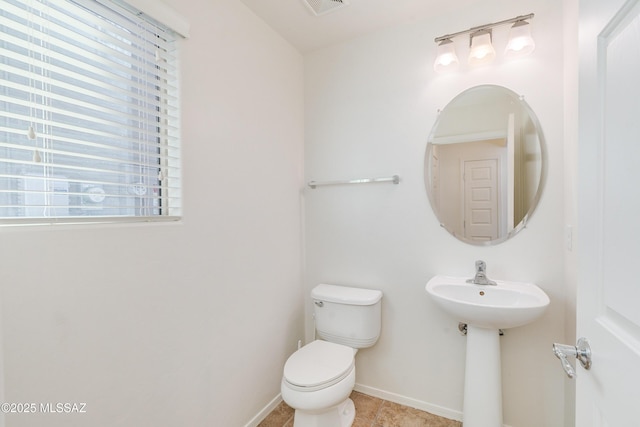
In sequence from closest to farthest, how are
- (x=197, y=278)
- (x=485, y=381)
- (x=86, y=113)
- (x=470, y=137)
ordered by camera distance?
1. (x=86, y=113)
2. (x=197, y=278)
3. (x=485, y=381)
4. (x=470, y=137)

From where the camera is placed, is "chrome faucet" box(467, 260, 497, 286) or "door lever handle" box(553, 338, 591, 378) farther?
"chrome faucet" box(467, 260, 497, 286)

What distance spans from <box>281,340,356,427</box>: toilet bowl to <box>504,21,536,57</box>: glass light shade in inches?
73.7

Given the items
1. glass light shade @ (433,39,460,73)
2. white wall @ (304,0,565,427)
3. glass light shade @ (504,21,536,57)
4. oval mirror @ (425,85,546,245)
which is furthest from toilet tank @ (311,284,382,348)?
glass light shade @ (504,21,536,57)

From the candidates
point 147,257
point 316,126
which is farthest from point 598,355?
point 316,126

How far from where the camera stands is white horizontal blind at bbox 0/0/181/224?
2.67 ft

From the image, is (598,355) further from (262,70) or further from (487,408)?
(262,70)

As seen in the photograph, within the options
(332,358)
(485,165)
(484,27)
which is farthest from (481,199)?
(332,358)

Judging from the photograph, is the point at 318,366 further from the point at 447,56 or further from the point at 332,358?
the point at 447,56

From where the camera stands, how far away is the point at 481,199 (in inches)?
63.3

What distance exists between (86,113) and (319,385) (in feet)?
4.87

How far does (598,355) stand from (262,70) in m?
1.90

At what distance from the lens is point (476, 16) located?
1.56 metres

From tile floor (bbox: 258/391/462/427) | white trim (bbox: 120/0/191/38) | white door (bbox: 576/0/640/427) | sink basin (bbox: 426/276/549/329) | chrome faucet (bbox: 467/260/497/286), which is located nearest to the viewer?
white door (bbox: 576/0/640/427)

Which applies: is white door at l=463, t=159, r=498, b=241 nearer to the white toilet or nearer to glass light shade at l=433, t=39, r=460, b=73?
glass light shade at l=433, t=39, r=460, b=73
